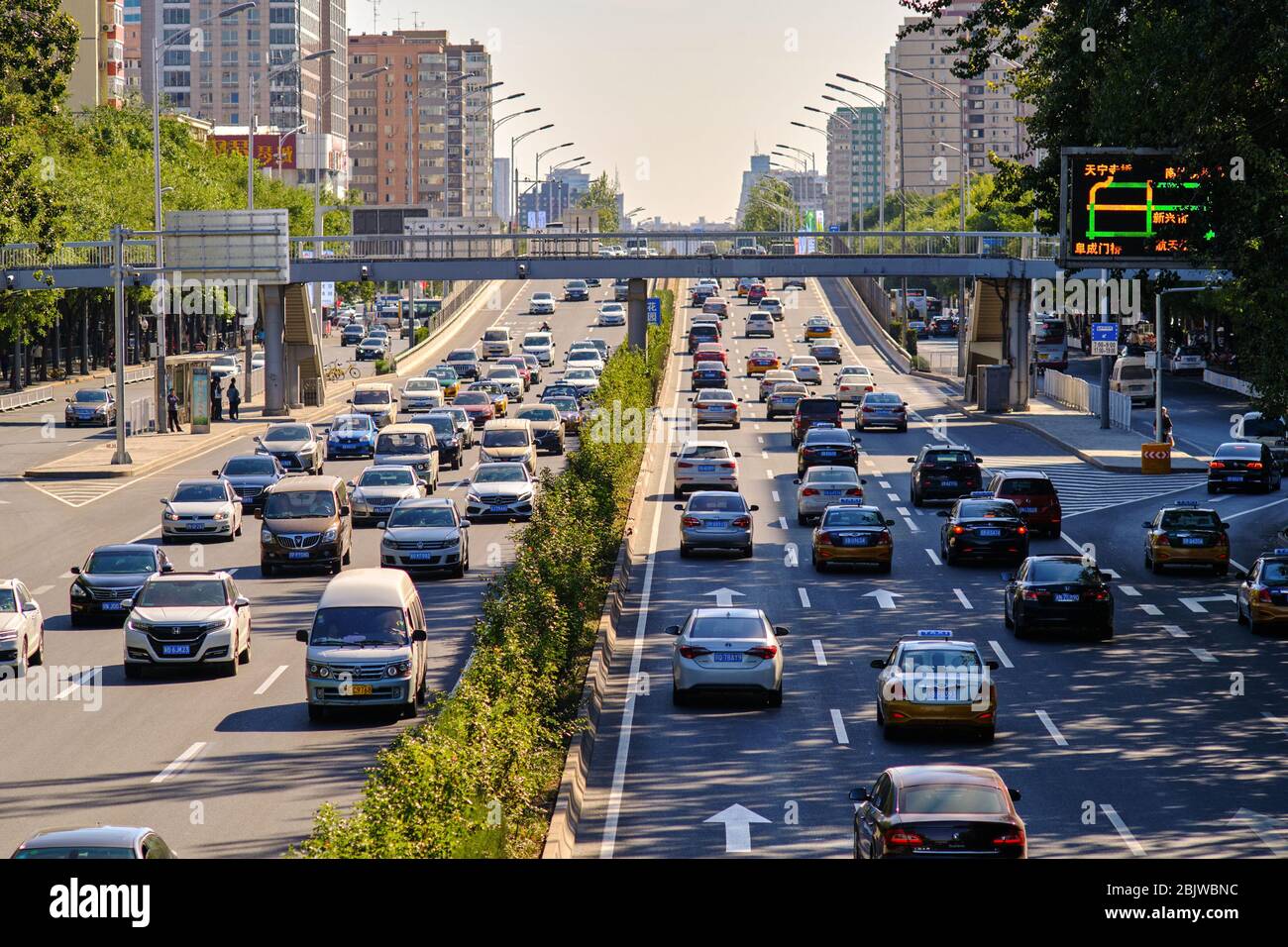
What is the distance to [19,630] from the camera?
2780cm

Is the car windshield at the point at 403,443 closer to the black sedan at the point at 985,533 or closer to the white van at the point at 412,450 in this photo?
the white van at the point at 412,450

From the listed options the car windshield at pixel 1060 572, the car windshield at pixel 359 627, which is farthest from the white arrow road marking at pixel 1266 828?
the car windshield at pixel 1060 572

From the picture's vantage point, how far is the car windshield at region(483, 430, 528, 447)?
180ft

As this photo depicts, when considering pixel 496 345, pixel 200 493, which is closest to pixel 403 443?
pixel 200 493

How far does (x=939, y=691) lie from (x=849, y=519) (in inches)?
625

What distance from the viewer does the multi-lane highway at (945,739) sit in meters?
19.0

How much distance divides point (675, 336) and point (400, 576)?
299ft

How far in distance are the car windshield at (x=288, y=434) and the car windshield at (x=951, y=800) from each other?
44.0 metres

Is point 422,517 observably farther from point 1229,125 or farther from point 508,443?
point 508,443

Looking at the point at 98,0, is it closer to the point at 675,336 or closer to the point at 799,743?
the point at 675,336

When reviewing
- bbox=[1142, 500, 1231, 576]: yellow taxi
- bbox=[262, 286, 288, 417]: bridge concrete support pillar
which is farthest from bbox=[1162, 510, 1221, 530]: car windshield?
bbox=[262, 286, 288, 417]: bridge concrete support pillar
